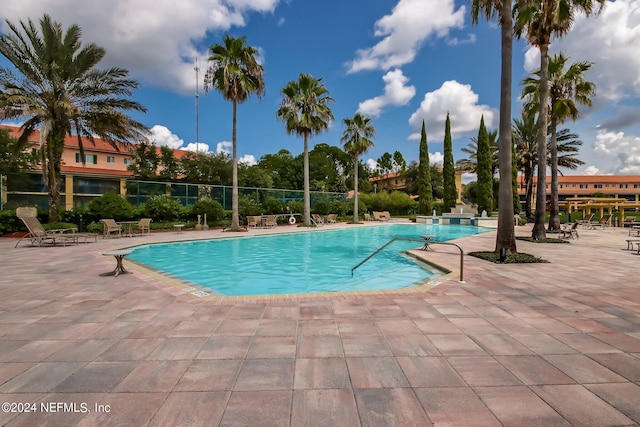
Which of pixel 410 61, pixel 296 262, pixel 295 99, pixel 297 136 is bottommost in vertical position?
pixel 296 262

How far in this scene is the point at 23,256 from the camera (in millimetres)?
9070

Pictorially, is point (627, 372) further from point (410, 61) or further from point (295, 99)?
point (410, 61)

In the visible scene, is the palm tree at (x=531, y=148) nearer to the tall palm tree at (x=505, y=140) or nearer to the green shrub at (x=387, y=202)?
the green shrub at (x=387, y=202)

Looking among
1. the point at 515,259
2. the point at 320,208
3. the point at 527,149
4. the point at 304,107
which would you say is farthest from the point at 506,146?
the point at 527,149

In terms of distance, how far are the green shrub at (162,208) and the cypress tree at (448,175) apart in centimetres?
2447

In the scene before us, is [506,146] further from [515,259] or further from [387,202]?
[387,202]

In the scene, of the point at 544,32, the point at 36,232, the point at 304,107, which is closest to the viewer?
the point at 36,232

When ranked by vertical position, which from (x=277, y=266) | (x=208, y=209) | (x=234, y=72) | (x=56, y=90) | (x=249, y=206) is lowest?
(x=277, y=266)

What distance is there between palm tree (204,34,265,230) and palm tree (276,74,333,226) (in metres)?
3.09

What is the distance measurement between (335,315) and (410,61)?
21883 mm

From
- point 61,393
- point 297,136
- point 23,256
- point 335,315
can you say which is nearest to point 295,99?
point 297,136

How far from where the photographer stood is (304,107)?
21.0 m

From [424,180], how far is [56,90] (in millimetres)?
29592

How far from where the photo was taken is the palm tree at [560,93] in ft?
52.2
